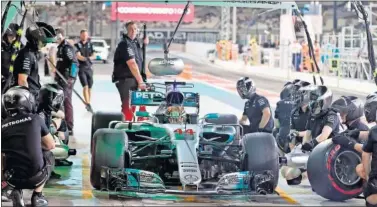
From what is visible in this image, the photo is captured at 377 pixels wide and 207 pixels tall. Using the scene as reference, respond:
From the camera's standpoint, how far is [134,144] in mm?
8672

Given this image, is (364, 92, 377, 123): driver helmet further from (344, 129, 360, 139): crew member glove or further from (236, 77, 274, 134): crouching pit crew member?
(236, 77, 274, 134): crouching pit crew member

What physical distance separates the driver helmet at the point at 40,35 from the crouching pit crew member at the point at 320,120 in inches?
115

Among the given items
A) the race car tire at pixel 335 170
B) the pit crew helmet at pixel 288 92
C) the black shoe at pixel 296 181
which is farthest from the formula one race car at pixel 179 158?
the pit crew helmet at pixel 288 92

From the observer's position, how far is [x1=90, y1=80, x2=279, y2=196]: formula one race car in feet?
25.7

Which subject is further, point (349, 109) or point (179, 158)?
point (349, 109)

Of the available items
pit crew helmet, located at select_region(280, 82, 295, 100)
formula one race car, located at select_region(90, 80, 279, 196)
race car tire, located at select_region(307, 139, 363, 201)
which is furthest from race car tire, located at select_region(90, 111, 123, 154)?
race car tire, located at select_region(307, 139, 363, 201)

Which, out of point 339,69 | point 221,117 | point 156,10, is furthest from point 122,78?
point 156,10

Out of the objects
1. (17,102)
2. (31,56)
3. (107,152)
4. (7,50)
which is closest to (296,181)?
(107,152)

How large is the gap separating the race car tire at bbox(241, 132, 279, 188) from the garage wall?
45536 mm

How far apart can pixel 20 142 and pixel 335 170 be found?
3.06 meters

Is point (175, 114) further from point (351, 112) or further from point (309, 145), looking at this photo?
point (351, 112)

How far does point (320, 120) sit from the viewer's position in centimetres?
930

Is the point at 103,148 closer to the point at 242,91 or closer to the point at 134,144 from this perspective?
the point at 134,144

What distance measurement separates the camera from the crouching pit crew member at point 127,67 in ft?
37.0
